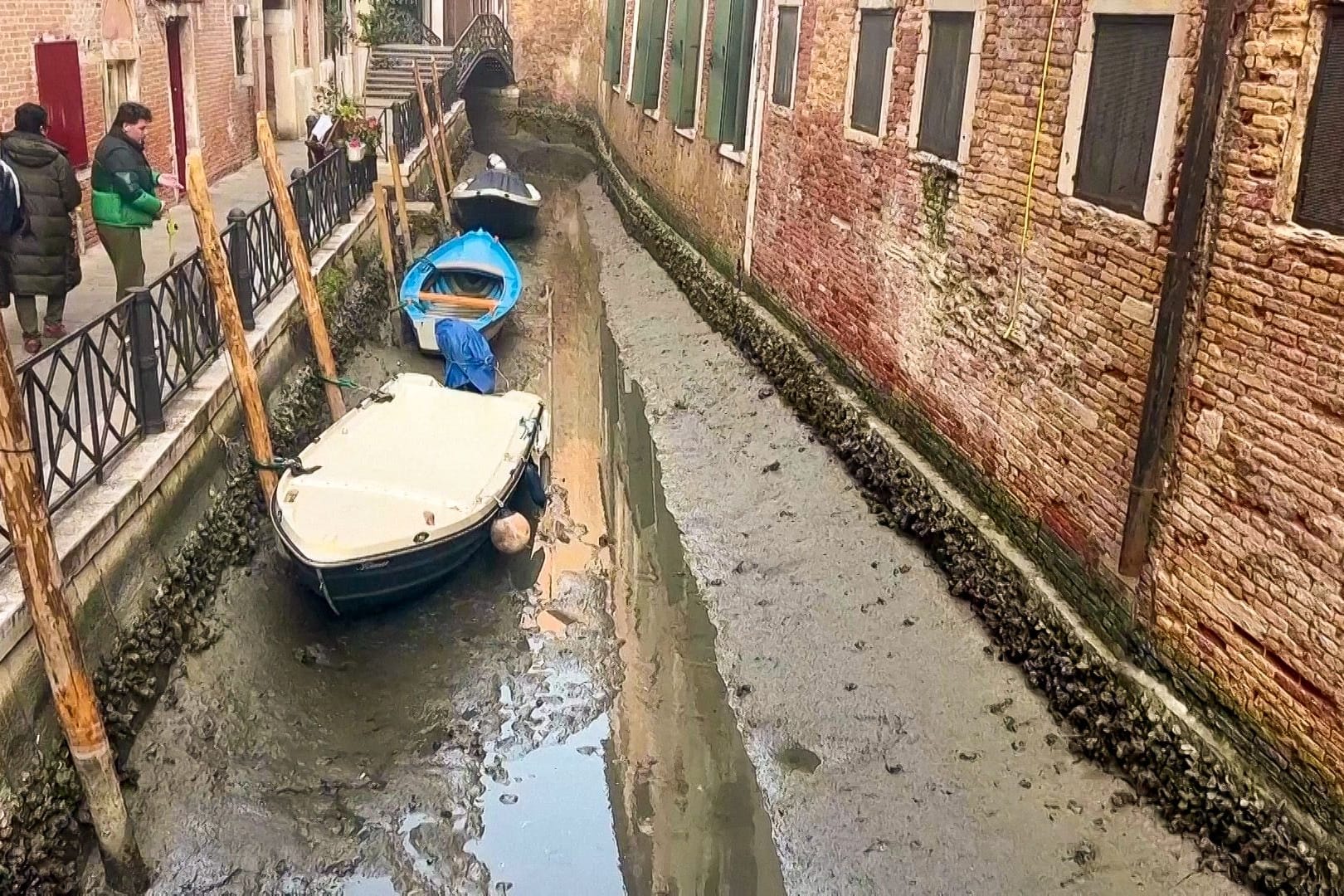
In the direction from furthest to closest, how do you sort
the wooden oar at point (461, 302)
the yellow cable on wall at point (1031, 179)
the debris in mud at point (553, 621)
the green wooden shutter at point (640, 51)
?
the green wooden shutter at point (640, 51) → the wooden oar at point (461, 302) → the debris in mud at point (553, 621) → the yellow cable on wall at point (1031, 179)

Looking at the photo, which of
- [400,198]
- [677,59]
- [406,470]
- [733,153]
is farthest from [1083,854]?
[677,59]

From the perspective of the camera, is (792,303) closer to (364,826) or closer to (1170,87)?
(1170,87)

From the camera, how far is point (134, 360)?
6.09 metres

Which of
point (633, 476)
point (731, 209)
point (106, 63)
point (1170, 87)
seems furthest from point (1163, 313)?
point (106, 63)

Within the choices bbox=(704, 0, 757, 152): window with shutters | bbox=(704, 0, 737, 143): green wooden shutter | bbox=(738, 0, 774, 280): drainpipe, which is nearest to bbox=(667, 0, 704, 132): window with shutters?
bbox=(704, 0, 737, 143): green wooden shutter

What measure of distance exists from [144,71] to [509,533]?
7.21m

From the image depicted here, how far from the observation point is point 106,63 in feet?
36.3

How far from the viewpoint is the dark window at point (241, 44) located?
16172 mm

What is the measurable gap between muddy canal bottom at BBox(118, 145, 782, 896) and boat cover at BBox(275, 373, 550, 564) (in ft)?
1.74

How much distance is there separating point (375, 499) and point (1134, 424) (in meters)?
3.84

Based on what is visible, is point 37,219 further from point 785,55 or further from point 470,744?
point 785,55

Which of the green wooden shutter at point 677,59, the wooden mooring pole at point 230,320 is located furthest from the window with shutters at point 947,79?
the green wooden shutter at point 677,59

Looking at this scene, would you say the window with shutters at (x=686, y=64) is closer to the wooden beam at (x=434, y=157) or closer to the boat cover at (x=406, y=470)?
the wooden beam at (x=434, y=157)

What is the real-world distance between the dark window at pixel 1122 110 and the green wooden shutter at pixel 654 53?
38.9 ft
